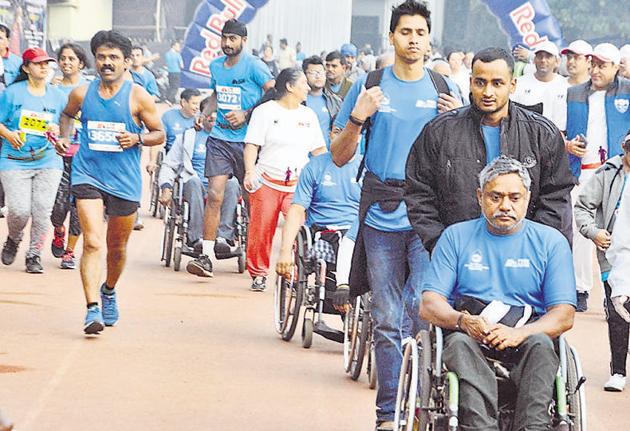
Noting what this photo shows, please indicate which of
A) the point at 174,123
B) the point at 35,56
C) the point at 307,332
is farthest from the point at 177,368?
the point at 174,123

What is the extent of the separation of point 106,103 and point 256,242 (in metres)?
2.66

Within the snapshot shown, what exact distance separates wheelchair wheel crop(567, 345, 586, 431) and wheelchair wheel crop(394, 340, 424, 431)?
0.58m

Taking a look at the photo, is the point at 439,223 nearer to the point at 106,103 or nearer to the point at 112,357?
the point at 112,357

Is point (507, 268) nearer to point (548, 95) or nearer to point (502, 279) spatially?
point (502, 279)

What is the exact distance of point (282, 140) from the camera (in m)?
13.1

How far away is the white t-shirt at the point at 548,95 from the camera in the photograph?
44.5 ft

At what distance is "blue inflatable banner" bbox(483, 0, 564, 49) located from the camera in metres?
23.2

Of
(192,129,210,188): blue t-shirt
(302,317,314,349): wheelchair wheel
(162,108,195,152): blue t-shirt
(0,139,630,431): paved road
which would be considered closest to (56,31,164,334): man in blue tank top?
(0,139,630,431): paved road

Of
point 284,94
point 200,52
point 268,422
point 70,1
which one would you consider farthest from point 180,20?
point 268,422

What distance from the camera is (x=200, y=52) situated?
25672mm

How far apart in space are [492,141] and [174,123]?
34.2ft

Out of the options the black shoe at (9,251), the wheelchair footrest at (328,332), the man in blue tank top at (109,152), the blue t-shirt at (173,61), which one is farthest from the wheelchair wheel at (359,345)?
the blue t-shirt at (173,61)

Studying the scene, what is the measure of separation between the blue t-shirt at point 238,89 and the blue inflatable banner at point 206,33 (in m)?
10.5

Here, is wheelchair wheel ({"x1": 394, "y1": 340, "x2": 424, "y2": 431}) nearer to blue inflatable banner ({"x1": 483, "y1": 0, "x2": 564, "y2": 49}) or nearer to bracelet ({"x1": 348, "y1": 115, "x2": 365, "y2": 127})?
bracelet ({"x1": 348, "y1": 115, "x2": 365, "y2": 127})
